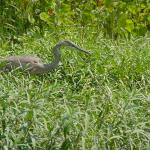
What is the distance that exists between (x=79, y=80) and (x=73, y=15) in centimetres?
210

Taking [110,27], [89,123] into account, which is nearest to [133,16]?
[110,27]

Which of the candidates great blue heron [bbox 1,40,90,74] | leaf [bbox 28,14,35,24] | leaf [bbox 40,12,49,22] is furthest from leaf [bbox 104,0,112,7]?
great blue heron [bbox 1,40,90,74]

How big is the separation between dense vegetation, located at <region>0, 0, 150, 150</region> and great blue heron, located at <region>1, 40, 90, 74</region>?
Answer: 0.35ft

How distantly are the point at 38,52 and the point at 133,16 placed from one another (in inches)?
77.7

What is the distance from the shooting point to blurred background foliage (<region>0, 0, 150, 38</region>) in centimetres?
893

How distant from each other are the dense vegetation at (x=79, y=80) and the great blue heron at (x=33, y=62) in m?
0.11

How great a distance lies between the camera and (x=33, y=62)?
7.24 m

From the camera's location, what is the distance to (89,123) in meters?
5.29

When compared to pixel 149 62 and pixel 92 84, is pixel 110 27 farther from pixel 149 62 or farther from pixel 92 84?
pixel 92 84

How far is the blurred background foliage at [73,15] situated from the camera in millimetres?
8930

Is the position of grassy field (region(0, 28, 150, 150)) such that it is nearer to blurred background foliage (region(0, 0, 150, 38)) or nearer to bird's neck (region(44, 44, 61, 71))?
bird's neck (region(44, 44, 61, 71))

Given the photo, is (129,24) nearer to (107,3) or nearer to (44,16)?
(107,3)

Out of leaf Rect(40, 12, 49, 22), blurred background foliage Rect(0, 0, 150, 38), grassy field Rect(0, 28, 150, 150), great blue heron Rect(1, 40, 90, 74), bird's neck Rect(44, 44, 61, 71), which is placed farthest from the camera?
blurred background foliage Rect(0, 0, 150, 38)

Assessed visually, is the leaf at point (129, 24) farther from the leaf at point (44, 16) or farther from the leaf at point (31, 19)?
the leaf at point (31, 19)
